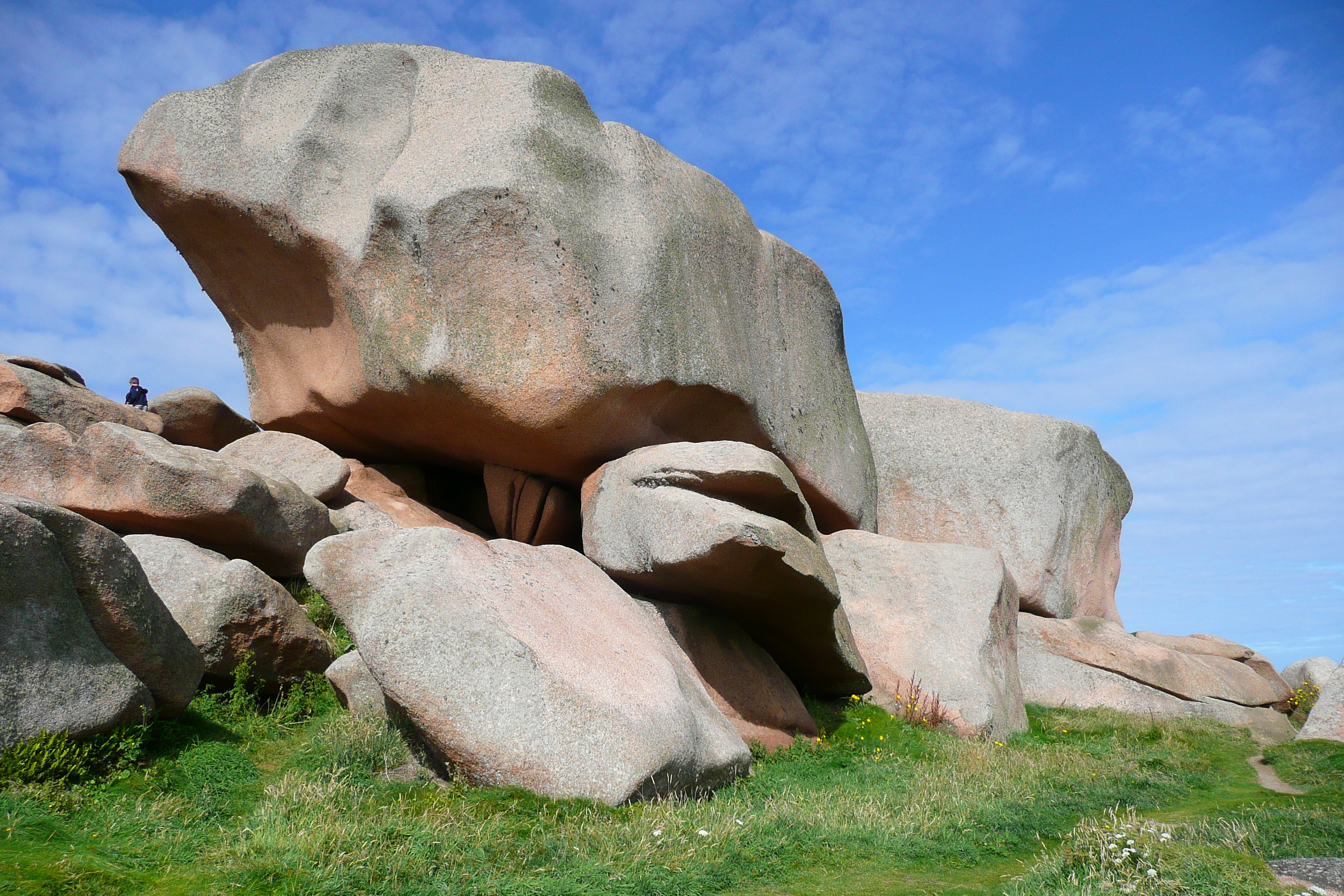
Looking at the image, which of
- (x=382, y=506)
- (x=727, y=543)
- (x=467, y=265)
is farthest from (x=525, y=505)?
(x=727, y=543)

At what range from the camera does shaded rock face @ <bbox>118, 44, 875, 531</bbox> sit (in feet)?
35.0

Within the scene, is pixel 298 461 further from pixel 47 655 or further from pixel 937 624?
pixel 937 624

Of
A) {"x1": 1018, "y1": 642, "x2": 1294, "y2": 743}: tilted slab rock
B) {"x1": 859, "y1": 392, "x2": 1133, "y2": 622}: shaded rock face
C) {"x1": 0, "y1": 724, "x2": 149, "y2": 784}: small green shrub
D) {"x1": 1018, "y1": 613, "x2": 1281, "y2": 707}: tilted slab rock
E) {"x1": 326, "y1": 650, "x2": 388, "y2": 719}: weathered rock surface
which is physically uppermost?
{"x1": 859, "y1": 392, "x2": 1133, "y2": 622}: shaded rock face

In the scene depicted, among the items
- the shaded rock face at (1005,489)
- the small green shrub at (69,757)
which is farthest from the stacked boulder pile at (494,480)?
the shaded rock face at (1005,489)

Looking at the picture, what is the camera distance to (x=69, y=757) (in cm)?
615

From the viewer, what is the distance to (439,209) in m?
10.5

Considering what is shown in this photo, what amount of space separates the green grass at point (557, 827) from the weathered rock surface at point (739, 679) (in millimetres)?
802

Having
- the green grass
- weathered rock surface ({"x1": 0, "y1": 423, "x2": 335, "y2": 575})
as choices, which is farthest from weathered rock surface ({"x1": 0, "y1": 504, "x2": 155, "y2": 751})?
weathered rock surface ({"x1": 0, "y1": 423, "x2": 335, "y2": 575})

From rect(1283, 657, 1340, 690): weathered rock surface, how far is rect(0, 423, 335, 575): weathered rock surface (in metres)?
18.7

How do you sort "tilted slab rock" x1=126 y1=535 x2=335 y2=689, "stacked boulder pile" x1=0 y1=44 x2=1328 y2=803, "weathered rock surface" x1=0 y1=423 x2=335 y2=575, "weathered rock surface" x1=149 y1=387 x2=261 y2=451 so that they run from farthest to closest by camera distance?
"weathered rock surface" x1=149 y1=387 x2=261 y2=451 → "weathered rock surface" x1=0 y1=423 x2=335 y2=575 → "tilted slab rock" x1=126 y1=535 x2=335 y2=689 → "stacked boulder pile" x1=0 y1=44 x2=1328 y2=803

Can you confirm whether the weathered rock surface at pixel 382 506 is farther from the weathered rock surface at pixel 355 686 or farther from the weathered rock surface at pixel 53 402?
the weathered rock surface at pixel 355 686

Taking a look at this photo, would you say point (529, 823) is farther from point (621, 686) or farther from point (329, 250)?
point (329, 250)

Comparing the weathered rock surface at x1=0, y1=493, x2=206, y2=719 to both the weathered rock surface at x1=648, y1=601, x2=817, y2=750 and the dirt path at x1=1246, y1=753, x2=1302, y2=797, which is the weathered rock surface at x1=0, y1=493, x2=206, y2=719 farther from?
the dirt path at x1=1246, y1=753, x2=1302, y2=797

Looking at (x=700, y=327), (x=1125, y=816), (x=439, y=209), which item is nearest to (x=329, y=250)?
(x=439, y=209)
